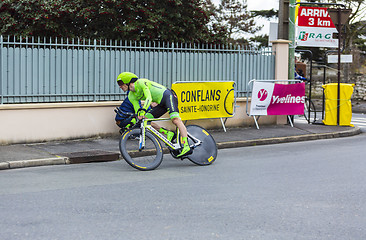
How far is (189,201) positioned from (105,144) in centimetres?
540

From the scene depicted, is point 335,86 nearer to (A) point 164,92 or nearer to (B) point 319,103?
(A) point 164,92

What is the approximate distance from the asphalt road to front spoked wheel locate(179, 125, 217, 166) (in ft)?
0.66

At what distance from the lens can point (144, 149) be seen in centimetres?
890

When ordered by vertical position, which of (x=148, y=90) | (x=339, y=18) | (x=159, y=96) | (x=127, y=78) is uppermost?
(x=339, y=18)

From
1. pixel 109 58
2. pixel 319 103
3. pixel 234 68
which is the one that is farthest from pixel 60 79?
pixel 319 103

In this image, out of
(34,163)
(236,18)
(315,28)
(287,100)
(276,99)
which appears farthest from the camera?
(236,18)

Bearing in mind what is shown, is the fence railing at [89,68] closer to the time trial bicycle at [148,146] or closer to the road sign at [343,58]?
the road sign at [343,58]

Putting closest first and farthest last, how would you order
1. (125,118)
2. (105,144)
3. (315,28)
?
(105,144) < (125,118) < (315,28)

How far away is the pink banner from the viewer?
49.2 ft

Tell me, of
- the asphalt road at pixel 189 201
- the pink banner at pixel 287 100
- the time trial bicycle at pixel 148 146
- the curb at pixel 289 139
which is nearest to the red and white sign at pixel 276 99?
the pink banner at pixel 287 100

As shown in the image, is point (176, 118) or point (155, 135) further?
point (176, 118)

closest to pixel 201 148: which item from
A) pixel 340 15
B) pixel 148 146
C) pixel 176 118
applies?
pixel 176 118

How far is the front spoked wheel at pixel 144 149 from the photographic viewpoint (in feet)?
28.8

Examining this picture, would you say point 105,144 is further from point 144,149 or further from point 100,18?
point 100,18
